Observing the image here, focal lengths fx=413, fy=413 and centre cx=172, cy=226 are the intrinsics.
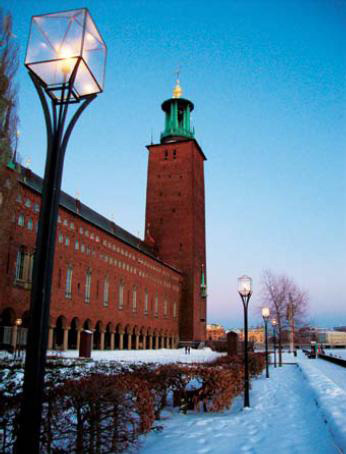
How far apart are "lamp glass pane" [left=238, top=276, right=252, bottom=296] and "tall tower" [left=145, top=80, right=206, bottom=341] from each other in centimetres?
4330

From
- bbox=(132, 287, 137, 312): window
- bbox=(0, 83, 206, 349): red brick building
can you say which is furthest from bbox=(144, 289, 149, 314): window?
bbox=(132, 287, 137, 312): window

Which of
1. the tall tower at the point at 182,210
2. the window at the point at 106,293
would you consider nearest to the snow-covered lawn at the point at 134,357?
the window at the point at 106,293

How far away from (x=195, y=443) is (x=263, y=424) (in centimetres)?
179

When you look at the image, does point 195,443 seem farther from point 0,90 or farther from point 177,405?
point 0,90

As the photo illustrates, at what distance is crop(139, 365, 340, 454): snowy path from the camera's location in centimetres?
515

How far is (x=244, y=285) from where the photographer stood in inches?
425

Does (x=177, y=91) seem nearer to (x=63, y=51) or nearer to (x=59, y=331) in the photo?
(x=59, y=331)

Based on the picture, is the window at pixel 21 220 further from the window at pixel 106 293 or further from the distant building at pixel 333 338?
the distant building at pixel 333 338

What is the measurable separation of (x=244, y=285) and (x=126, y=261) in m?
30.6

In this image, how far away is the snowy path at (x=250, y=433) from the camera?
515cm

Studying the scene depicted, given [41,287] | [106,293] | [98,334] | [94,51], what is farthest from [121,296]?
[41,287]

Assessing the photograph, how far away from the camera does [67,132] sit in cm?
339

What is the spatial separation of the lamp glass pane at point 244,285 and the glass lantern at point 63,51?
8.12 metres

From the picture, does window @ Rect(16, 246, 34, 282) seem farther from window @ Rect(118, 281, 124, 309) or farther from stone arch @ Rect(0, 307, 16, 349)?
window @ Rect(118, 281, 124, 309)
